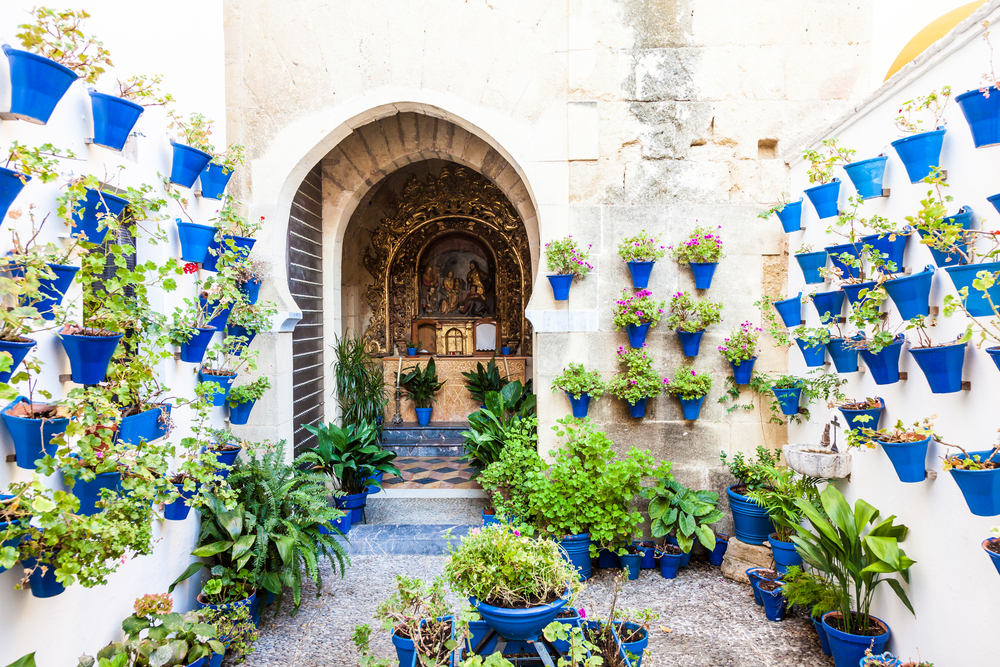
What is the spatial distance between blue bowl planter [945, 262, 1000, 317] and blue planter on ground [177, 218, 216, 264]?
3.80m

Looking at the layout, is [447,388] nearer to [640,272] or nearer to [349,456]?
[349,456]

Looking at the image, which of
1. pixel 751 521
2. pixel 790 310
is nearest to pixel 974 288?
pixel 790 310

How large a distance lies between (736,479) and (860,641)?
1.62 meters

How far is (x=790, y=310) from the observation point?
12.7 feet

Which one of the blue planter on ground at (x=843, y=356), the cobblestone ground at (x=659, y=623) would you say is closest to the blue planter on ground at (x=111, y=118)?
the cobblestone ground at (x=659, y=623)

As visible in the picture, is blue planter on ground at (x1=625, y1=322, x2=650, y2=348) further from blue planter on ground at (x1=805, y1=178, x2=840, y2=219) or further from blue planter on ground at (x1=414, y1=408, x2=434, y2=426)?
blue planter on ground at (x1=414, y1=408, x2=434, y2=426)

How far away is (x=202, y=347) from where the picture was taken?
3.35 metres

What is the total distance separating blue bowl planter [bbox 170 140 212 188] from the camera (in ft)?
10.9

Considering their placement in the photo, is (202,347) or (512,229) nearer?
(202,347)

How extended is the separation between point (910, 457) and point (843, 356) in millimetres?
698

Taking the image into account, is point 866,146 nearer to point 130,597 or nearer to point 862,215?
point 862,215

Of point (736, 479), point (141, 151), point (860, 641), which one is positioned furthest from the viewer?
point (736, 479)

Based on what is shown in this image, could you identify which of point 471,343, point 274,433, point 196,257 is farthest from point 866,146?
point 471,343

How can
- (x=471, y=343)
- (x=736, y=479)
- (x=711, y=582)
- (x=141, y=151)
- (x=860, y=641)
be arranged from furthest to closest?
(x=471, y=343)
(x=736, y=479)
(x=711, y=582)
(x=141, y=151)
(x=860, y=641)
